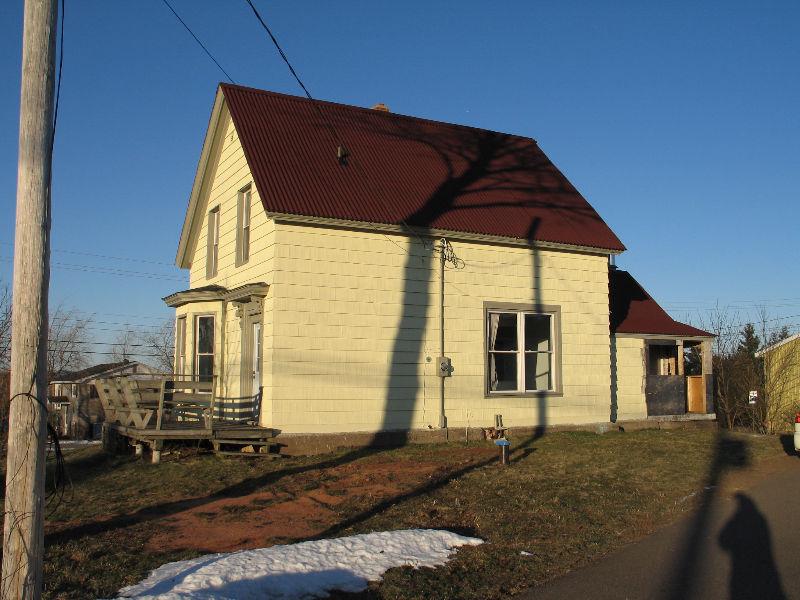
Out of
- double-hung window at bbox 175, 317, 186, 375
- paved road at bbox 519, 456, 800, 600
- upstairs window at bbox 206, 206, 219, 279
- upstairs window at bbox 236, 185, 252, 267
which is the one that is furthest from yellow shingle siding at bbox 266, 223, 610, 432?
paved road at bbox 519, 456, 800, 600

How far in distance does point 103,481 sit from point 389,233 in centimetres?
703

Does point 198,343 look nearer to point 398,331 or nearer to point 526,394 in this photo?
point 398,331

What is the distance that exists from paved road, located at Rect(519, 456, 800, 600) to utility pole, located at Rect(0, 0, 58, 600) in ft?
12.8

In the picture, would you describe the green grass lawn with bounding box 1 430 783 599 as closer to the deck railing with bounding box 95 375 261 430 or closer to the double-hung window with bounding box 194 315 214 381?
the deck railing with bounding box 95 375 261 430

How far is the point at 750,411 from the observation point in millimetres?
25469

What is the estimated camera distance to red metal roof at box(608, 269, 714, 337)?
20.0 metres

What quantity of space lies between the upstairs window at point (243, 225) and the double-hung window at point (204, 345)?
1809mm

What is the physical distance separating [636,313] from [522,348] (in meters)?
4.55

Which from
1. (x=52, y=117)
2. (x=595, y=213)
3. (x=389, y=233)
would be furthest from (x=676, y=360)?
(x=52, y=117)

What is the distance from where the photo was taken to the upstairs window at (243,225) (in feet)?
56.8

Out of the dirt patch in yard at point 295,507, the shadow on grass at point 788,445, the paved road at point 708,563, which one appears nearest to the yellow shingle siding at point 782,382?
the shadow on grass at point 788,445

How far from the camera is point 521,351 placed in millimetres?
17656

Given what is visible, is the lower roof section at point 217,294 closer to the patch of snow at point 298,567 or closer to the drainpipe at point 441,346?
the drainpipe at point 441,346

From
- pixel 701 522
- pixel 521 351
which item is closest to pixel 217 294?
pixel 521 351
